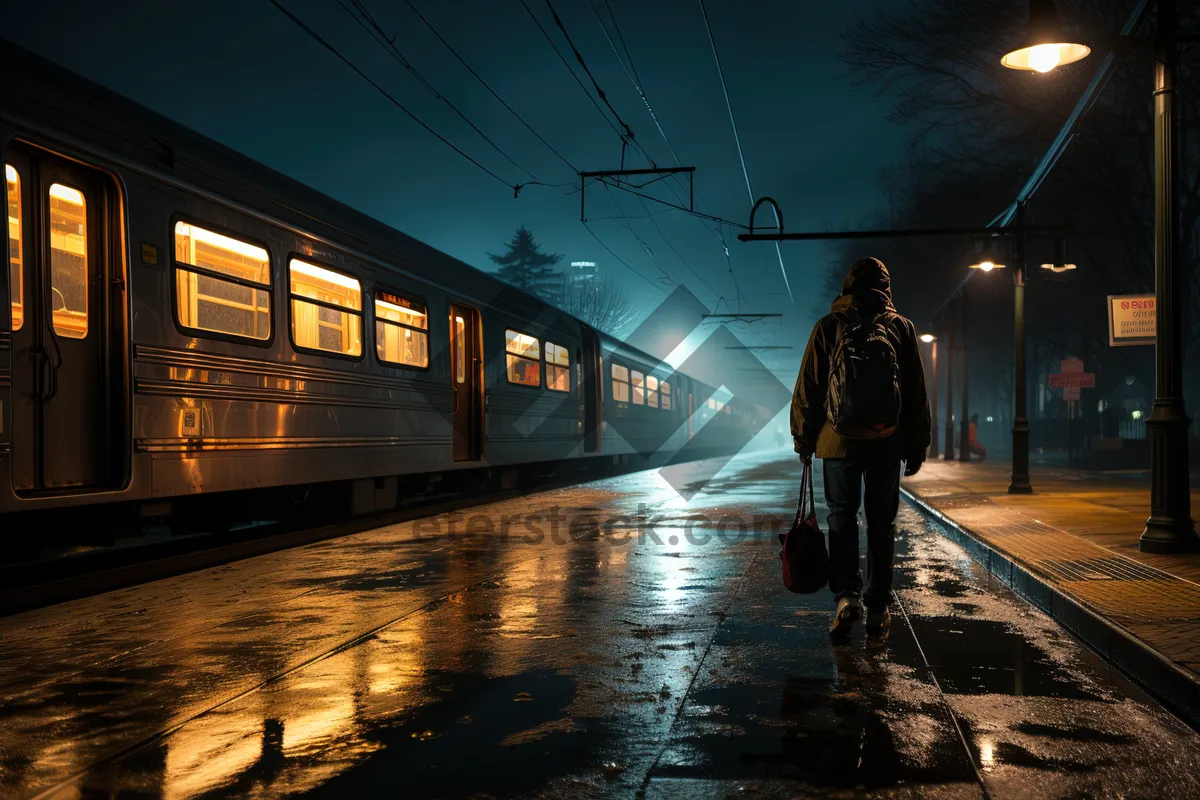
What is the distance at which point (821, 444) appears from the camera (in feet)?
18.4

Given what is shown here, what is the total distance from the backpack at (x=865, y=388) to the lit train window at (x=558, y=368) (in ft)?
46.3

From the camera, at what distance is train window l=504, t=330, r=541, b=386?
1714 cm

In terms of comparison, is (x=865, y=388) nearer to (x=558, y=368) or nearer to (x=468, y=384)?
(x=468, y=384)

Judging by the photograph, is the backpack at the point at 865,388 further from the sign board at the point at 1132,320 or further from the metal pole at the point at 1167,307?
the sign board at the point at 1132,320

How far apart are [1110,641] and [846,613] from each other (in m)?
1.30

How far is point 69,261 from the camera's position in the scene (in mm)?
7754

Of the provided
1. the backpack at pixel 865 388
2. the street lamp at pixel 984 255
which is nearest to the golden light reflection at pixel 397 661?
the backpack at pixel 865 388

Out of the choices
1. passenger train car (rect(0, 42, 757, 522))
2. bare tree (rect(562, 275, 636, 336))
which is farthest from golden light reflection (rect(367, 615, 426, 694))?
bare tree (rect(562, 275, 636, 336))

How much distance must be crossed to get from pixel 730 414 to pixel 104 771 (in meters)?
54.1

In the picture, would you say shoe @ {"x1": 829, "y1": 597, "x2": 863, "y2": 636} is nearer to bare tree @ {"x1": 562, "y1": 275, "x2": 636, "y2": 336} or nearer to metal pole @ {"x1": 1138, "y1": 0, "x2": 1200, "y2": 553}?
metal pole @ {"x1": 1138, "y1": 0, "x2": 1200, "y2": 553}

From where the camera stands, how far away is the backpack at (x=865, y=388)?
5273 mm

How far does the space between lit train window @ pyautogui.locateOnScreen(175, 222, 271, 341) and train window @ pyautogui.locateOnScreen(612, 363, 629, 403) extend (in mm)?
15752

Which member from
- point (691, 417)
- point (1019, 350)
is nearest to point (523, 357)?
point (1019, 350)

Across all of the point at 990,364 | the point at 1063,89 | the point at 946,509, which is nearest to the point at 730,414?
the point at 990,364
